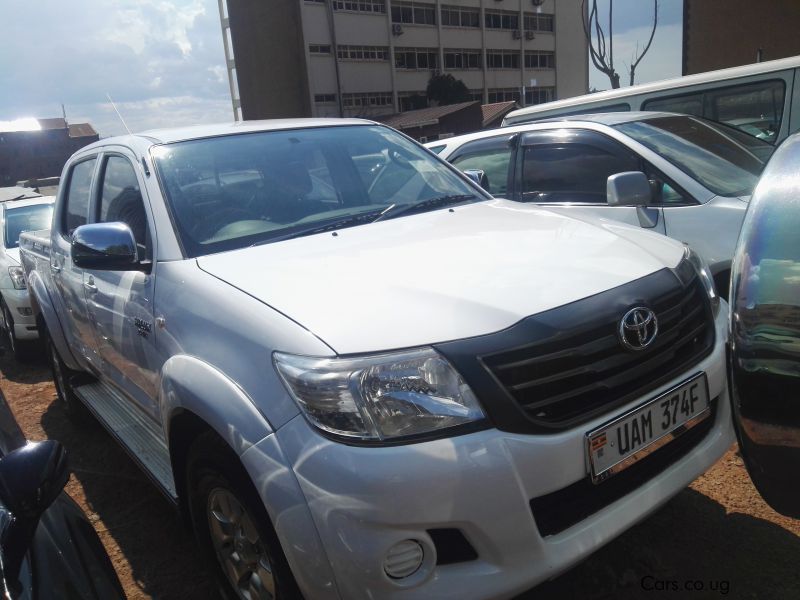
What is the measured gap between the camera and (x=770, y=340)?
4.53ft

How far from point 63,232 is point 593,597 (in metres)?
3.58

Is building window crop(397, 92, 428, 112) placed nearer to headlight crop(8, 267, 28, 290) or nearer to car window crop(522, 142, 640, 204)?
headlight crop(8, 267, 28, 290)

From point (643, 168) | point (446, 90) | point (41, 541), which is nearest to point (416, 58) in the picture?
point (446, 90)

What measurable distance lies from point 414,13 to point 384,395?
54194mm

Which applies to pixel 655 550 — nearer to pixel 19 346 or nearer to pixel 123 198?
pixel 123 198

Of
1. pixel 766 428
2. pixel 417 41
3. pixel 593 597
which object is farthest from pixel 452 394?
pixel 417 41

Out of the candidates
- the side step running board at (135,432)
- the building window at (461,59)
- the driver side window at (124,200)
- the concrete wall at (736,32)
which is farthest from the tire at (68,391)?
the building window at (461,59)

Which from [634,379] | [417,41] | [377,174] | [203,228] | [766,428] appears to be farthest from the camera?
[417,41]

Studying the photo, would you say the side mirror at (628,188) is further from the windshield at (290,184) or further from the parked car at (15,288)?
the parked car at (15,288)

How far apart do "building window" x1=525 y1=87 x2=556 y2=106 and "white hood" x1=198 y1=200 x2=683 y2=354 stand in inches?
2316

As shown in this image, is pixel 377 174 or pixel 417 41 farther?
pixel 417 41

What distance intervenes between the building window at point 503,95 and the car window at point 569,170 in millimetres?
54790

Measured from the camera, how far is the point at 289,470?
1.69 meters

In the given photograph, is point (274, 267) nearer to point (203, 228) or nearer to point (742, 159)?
point (203, 228)
